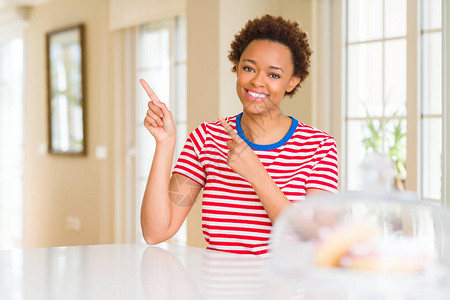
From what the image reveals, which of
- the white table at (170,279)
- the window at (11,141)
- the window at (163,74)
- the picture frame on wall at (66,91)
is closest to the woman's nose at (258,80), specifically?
the white table at (170,279)

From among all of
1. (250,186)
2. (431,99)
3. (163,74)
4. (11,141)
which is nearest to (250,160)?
(250,186)

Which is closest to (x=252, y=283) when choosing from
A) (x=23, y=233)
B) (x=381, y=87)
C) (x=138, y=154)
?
(x=381, y=87)

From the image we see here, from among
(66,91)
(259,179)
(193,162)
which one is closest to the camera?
(259,179)

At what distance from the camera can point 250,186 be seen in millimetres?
1386

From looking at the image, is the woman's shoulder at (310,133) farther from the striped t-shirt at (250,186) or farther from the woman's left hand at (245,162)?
the woman's left hand at (245,162)

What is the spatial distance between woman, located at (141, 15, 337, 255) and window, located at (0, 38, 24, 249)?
16.3 ft

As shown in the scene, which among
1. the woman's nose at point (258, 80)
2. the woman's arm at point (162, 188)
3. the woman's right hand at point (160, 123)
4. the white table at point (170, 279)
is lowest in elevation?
the white table at point (170, 279)

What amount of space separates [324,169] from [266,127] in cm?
19

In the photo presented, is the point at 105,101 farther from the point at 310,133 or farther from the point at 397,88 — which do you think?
the point at 310,133

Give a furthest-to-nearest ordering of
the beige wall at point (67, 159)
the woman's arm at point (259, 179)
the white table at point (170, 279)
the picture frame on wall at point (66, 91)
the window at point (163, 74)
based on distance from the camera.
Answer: the picture frame on wall at point (66, 91)
the beige wall at point (67, 159)
the window at point (163, 74)
the woman's arm at point (259, 179)
the white table at point (170, 279)

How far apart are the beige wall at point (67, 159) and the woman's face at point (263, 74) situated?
3.49m

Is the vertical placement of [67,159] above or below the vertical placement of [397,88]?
below

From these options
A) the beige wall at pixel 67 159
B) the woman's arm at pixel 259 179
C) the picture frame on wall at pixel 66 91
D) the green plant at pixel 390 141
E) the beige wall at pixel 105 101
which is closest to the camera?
the woman's arm at pixel 259 179

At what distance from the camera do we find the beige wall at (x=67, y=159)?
481 cm
